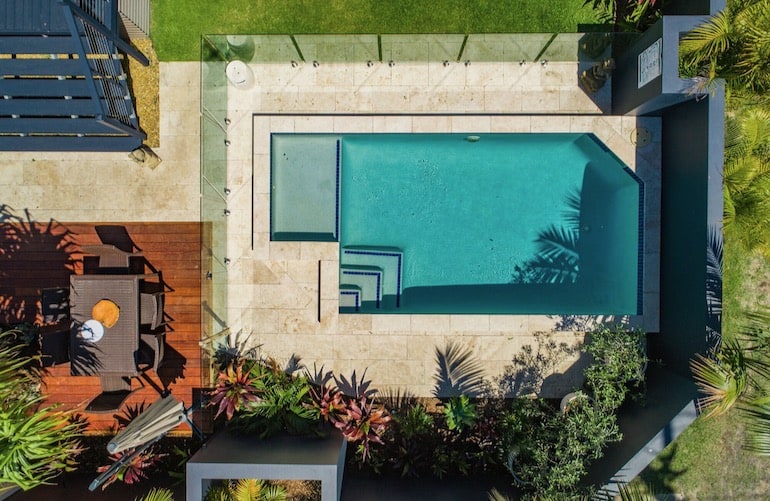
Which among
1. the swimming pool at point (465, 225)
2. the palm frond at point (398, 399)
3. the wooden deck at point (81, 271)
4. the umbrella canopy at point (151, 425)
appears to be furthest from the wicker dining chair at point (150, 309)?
the palm frond at point (398, 399)

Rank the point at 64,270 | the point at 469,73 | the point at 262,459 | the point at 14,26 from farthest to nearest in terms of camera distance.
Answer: the point at 64,270 → the point at 469,73 → the point at 14,26 → the point at 262,459

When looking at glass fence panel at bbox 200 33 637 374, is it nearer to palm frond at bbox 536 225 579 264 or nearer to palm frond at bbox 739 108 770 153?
palm frond at bbox 739 108 770 153

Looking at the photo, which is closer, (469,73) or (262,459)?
(262,459)

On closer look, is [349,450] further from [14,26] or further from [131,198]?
[14,26]

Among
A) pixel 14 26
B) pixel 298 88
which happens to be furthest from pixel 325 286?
pixel 14 26

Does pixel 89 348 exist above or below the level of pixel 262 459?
above

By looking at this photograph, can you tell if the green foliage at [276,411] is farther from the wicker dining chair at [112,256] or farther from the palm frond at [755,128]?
the palm frond at [755,128]

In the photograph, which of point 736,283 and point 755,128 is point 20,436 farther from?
point 736,283
